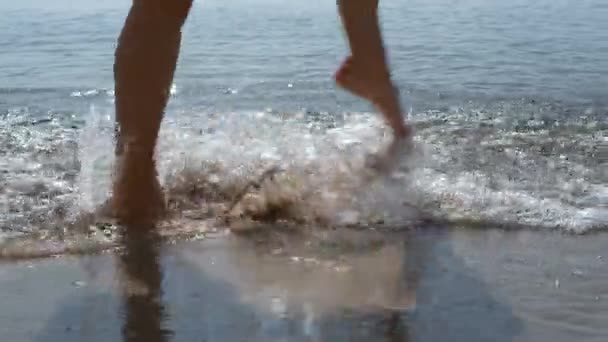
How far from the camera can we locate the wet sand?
5.30 ft

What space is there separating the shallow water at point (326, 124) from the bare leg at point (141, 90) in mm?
133

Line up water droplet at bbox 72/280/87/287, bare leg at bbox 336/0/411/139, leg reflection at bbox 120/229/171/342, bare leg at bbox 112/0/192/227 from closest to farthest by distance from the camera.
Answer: leg reflection at bbox 120/229/171/342 → water droplet at bbox 72/280/87/287 → bare leg at bbox 112/0/192/227 → bare leg at bbox 336/0/411/139

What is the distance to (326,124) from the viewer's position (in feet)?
10.6

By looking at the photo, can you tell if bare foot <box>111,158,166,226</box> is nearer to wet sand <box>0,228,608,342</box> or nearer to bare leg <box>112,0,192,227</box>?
bare leg <box>112,0,192,227</box>

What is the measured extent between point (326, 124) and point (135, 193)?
1.14 meters

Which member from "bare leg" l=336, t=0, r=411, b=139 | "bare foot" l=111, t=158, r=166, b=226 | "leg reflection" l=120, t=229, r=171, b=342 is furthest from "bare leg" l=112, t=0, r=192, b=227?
"bare leg" l=336, t=0, r=411, b=139

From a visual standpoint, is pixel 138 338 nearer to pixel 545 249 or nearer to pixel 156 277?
pixel 156 277

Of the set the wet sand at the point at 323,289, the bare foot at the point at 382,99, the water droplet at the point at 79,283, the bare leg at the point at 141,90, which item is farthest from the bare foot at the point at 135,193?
the bare foot at the point at 382,99

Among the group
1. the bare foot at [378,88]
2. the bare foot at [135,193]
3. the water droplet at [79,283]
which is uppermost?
the bare foot at [378,88]

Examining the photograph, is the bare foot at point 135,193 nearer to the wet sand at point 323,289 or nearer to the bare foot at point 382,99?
the wet sand at point 323,289

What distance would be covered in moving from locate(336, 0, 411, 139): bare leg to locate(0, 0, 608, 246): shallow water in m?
0.16

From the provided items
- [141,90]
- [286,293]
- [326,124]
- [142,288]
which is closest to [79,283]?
[142,288]

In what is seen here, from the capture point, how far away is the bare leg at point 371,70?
2488 millimetres

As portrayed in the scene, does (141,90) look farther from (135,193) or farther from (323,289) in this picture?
(323,289)
